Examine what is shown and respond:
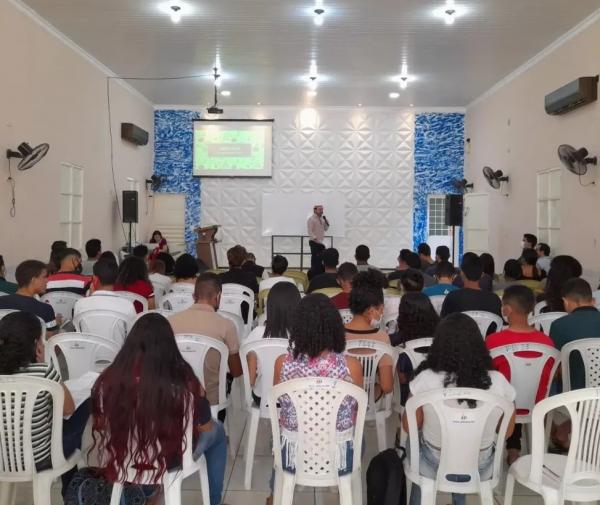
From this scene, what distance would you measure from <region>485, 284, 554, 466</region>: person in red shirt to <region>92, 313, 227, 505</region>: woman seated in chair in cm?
165

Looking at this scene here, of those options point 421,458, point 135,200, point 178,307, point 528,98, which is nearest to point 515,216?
point 528,98

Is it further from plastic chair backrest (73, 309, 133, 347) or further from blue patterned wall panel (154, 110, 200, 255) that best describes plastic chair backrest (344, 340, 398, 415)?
blue patterned wall panel (154, 110, 200, 255)

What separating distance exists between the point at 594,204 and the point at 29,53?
7.60 metres

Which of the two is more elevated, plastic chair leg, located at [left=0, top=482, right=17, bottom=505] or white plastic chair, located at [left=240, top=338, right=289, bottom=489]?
white plastic chair, located at [left=240, top=338, right=289, bottom=489]

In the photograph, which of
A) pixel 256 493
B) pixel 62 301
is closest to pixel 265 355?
pixel 256 493

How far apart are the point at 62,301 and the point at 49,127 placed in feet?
15.5

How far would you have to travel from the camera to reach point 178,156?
15.1 metres

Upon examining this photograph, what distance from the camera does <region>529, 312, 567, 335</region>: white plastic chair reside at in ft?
14.2

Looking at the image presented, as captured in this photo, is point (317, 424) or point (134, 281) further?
point (134, 281)

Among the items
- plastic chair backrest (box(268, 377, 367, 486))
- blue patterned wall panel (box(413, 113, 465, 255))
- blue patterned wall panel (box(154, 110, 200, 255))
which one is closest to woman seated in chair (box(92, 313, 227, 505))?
plastic chair backrest (box(268, 377, 367, 486))

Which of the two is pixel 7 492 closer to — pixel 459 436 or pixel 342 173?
pixel 459 436

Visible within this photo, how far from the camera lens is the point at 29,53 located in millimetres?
8328

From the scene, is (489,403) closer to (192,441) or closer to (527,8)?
(192,441)

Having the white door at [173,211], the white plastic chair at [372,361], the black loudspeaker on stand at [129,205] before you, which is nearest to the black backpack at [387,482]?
Result: the white plastic chair at [372,361]
